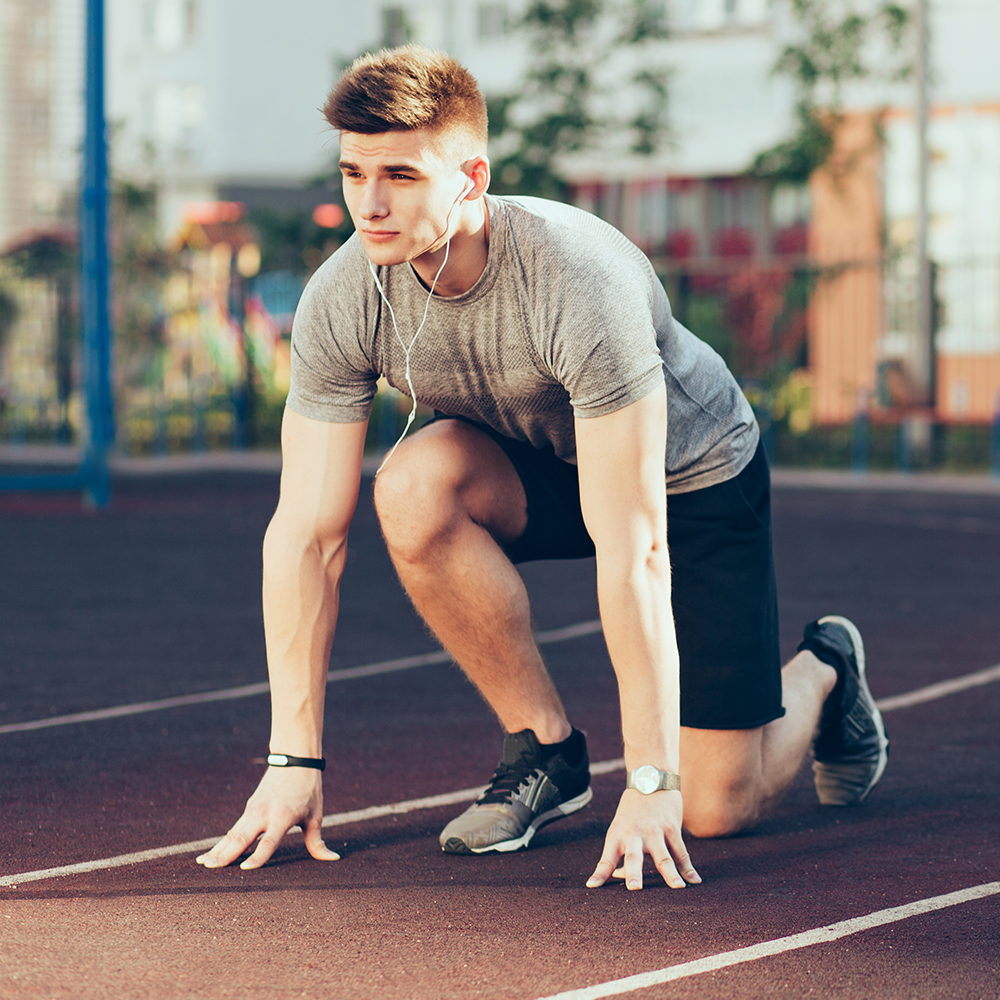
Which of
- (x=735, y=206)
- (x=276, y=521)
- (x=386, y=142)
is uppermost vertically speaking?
(x=735, y=206)

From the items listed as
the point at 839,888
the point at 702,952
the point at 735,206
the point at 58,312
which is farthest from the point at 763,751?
the point at 735,206

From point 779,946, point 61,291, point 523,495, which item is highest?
point 61,291

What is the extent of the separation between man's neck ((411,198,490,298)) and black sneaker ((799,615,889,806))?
4.92 feet

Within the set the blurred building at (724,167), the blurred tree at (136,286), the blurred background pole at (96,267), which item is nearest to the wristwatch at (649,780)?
the blurred background pole at (96,267)

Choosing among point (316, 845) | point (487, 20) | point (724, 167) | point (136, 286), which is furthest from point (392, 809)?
point (487, 20)

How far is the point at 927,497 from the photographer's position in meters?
14.8

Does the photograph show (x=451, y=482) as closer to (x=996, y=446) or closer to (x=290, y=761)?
(x=290, y=761)

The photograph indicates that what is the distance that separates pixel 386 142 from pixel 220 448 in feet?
58.8

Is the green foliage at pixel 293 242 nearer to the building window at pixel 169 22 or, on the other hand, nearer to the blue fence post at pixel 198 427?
the blue fence post at pixel 198 427

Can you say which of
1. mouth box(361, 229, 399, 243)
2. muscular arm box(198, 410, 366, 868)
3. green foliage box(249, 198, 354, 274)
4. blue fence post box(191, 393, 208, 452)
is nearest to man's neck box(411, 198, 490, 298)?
mouth box(361, 229, 399, 243)

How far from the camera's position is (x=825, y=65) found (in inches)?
819

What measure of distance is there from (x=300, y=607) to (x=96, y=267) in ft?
32.1

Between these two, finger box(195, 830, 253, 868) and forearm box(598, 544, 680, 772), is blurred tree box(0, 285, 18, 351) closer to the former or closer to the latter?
finger box(195, 830, 253, 868)

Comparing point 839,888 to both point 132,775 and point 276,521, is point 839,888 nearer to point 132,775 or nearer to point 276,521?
point 276,521
